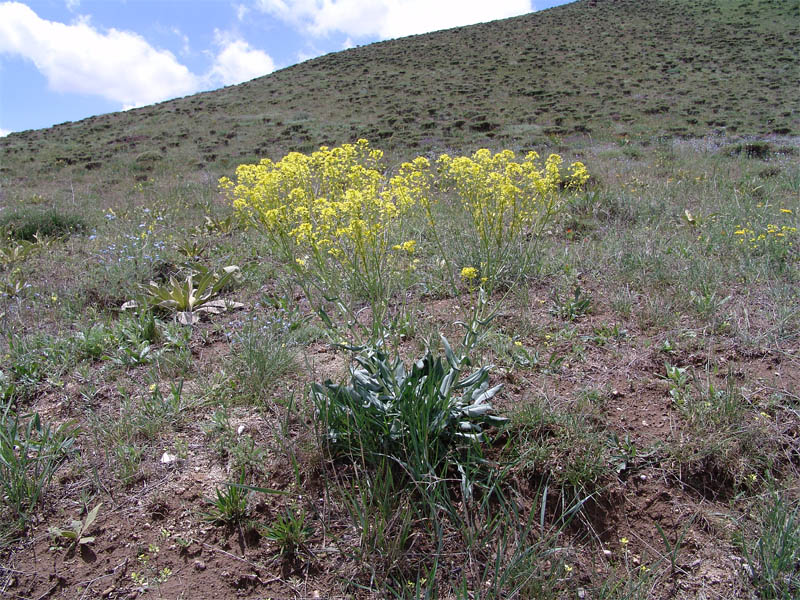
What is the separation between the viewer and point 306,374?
8.94 feet

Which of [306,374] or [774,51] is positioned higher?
[774,51]

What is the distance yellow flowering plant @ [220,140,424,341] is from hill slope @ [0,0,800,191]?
12.2 m

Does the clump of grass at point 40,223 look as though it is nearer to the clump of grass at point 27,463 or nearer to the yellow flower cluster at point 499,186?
the clump of grass at point 27,463

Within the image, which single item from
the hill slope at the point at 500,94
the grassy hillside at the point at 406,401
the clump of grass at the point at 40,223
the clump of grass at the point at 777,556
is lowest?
the clump of grass at the point at 777,556

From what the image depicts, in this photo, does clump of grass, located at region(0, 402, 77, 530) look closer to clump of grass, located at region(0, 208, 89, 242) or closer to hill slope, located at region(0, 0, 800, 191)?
clump of grass, located at region(0, 208, 89, 242)

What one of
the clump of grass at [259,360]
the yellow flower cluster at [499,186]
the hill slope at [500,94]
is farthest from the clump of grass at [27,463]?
the hill slope at [500,94]

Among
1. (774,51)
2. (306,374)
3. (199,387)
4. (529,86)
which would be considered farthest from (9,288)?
(774,51)

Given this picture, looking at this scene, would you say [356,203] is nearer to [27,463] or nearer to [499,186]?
[499,186]

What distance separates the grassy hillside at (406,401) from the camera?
171 centimetres

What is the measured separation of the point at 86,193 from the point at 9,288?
674cm

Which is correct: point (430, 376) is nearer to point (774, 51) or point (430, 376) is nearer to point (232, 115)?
point (232, 115)

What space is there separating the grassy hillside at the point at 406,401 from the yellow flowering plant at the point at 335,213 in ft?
0.08

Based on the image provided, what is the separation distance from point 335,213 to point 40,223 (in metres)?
6.15

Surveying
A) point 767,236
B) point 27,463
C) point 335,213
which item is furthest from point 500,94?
point 27,463
